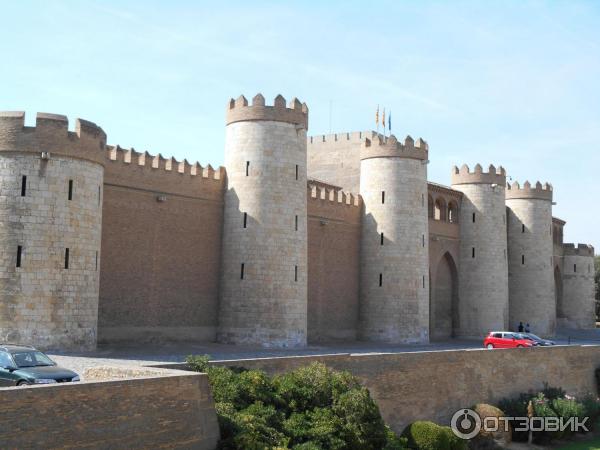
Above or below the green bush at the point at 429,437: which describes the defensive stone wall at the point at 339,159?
above

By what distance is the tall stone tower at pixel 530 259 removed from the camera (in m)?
42.9

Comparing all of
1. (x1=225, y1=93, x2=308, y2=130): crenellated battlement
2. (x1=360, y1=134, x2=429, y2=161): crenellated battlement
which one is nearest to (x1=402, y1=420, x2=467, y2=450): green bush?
(x1=225, y1=93, x2=308, y2=130): crenellated battlement

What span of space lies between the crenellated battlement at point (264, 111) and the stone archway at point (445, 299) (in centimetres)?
1430

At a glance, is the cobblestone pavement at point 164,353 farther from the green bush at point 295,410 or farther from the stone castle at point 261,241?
the green bush at point 295,410

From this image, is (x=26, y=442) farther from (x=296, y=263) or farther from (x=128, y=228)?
(x=296, y=263)

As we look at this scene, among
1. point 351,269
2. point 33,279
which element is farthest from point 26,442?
point 351,269

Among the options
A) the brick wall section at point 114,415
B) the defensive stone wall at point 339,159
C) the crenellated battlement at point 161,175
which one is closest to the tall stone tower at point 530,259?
the defensive stone wall at point 339,159

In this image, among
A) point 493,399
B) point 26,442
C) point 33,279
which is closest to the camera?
point 26,442

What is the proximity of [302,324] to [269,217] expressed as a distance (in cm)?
415

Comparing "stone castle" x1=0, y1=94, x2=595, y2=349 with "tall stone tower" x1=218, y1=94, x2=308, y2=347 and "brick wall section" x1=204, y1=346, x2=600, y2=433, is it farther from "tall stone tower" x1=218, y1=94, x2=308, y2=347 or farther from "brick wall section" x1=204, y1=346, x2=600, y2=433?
"brick wall section" x1=204, y1=346, x2=600, y2=433

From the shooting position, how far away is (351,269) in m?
33.5

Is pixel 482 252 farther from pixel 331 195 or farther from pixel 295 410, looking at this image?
pixel 295 410

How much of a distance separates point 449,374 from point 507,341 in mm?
8922

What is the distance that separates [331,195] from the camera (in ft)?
108
